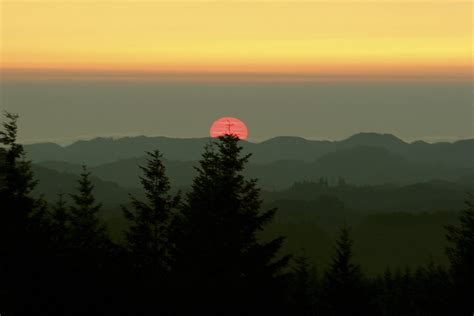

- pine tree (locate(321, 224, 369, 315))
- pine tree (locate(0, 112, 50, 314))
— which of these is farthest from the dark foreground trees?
pine tree (locate(321, 224, 369, 315))

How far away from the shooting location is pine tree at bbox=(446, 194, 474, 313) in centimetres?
3169

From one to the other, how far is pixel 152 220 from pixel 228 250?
1527 centimetres

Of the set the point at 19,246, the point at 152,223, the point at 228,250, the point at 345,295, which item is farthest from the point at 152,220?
the point at 19,246

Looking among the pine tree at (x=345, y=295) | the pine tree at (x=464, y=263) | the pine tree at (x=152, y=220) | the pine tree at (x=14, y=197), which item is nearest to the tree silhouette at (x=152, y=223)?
the pine tree at (x=152, y=220)

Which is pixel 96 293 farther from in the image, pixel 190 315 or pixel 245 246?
pixel 245 246

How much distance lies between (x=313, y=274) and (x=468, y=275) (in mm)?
75079

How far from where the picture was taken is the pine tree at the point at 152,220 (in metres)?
35.3

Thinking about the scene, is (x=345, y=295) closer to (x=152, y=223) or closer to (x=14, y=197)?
(x=152, y=223)

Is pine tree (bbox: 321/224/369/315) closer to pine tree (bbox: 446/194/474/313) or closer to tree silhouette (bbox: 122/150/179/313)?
pine tree (bbox: 446/194/474/313)

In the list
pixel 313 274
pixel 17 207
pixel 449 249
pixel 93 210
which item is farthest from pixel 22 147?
pixel 313 274

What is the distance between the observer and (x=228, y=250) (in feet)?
74.0

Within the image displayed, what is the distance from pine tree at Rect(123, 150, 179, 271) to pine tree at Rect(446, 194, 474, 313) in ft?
52.6

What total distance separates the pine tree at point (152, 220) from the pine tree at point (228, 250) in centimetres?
956

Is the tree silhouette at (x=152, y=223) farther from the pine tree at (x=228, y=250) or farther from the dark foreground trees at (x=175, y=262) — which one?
the pine tree at (x=228, y=250)
